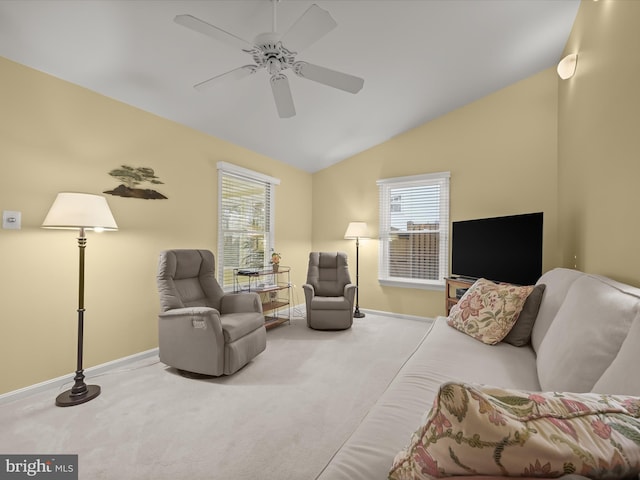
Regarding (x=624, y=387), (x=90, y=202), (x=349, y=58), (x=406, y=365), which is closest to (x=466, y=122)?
(x=349, y=58)

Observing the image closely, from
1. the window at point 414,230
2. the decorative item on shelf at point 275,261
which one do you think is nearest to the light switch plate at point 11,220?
the decorative item on shelf at point 275,261

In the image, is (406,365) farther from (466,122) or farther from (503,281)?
(466,122)

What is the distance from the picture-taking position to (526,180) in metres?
3.70

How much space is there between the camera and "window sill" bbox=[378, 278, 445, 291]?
4.32 m

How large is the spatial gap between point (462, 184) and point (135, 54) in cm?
391

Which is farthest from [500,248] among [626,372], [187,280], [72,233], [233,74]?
[72,233]

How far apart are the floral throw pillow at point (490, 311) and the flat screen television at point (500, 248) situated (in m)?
1.02

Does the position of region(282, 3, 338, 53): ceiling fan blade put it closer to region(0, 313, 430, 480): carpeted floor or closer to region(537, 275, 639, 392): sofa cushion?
region(537, 275, 639, 392): sofa cushion

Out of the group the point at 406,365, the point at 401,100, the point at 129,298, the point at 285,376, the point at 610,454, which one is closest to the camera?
the point at 610,454

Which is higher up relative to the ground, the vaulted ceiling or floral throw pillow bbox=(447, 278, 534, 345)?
the vaulted ceiling

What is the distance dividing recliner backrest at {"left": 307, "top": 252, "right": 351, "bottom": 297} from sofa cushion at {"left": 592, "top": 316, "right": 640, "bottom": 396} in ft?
11.8

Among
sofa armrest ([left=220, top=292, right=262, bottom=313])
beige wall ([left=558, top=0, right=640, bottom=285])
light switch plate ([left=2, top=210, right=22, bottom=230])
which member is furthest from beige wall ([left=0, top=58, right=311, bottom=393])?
beige wall ([left=558, top=0, right=640, bottom=285])

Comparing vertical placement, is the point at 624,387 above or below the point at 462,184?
below

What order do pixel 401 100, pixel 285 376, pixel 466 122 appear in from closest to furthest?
pixel 285 376 < pixel 401 100 < pixel 466 122
